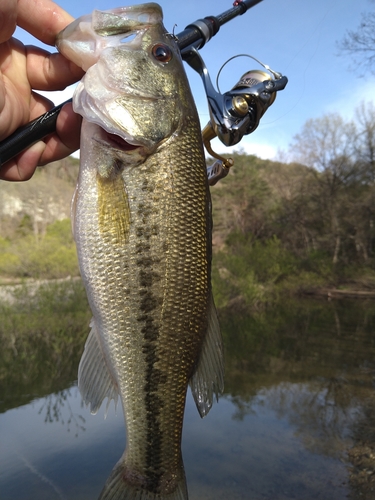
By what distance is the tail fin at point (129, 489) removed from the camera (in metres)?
1.46

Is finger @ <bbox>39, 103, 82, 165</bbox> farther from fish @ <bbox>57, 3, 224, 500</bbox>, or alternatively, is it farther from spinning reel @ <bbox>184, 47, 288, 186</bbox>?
Answer: spinning reel @ <bbox>184, 47, 288, 186</bbox>

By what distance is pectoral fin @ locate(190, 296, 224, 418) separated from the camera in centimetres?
156

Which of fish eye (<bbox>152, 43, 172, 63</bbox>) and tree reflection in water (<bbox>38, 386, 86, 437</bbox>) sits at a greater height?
fish eye (<bbox>152, 43, 172, 63</bbox>)

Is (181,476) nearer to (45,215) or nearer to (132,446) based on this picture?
(132,446)

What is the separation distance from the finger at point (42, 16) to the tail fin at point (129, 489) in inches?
72.4

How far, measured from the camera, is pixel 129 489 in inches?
58.4

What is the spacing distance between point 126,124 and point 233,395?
688cm

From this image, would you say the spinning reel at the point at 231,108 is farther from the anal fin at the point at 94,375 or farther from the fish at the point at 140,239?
the anal fin at the point at 94,375

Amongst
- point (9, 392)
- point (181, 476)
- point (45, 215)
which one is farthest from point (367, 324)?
point (45, 215)

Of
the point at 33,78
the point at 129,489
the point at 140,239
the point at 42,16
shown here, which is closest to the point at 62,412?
the point at 129,489

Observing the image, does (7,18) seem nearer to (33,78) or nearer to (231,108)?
(33,78)

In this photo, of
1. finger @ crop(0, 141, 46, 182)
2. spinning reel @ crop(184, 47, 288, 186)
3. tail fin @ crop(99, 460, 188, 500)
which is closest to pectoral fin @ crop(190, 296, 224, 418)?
tail fin @ crop(99, 460, 188, 500)

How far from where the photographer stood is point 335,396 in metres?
7.64

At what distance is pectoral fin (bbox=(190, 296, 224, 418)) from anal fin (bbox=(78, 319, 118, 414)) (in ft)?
1.07
